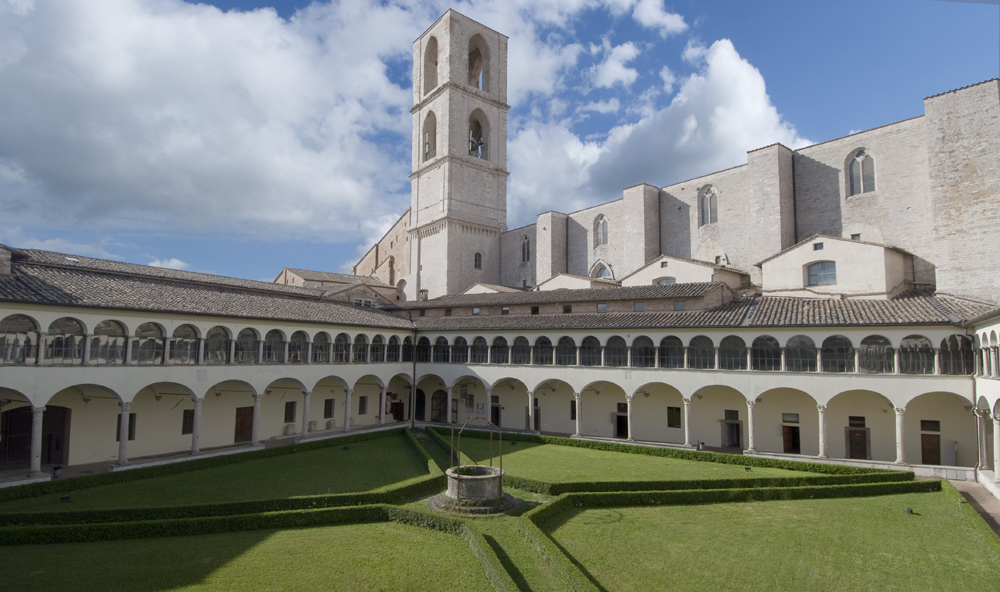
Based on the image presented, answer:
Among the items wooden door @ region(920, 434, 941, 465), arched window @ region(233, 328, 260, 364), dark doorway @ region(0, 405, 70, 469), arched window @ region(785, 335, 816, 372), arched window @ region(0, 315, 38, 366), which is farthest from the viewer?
arched window @ region(233, 328, 260, 364)

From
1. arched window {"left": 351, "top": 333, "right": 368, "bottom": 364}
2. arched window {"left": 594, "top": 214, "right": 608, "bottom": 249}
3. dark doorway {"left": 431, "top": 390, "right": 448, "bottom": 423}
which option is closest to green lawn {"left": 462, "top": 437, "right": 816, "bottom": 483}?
arched window {"left": 351, "top": 333, "right": 368, "bottom": 364}

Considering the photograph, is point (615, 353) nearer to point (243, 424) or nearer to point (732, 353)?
point (732, 353)

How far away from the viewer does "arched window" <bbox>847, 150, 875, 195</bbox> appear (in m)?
29.3

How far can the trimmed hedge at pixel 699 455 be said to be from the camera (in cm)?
2099

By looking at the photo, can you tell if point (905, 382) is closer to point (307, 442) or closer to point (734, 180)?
point (734, 180)

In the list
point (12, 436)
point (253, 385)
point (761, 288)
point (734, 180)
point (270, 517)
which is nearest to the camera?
point (270, 517)

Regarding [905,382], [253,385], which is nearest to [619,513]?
[905,382]

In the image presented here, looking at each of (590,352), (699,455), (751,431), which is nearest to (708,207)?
(590,352)

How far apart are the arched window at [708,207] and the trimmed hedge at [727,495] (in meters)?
20.4

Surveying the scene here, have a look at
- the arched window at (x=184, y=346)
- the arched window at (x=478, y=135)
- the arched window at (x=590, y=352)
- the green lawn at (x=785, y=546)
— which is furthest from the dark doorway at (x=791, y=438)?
the arched window at (x=478, y=135)

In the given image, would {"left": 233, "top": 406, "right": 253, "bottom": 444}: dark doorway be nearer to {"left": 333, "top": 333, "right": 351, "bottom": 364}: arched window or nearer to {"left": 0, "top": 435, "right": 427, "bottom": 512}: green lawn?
{"left": 0, "top": 435, "right": 427, "bottom": 512}: green lawn

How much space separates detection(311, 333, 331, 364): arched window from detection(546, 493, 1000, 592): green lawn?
16609mm

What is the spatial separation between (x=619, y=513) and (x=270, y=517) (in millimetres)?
10206

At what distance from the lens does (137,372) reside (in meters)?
21.5
